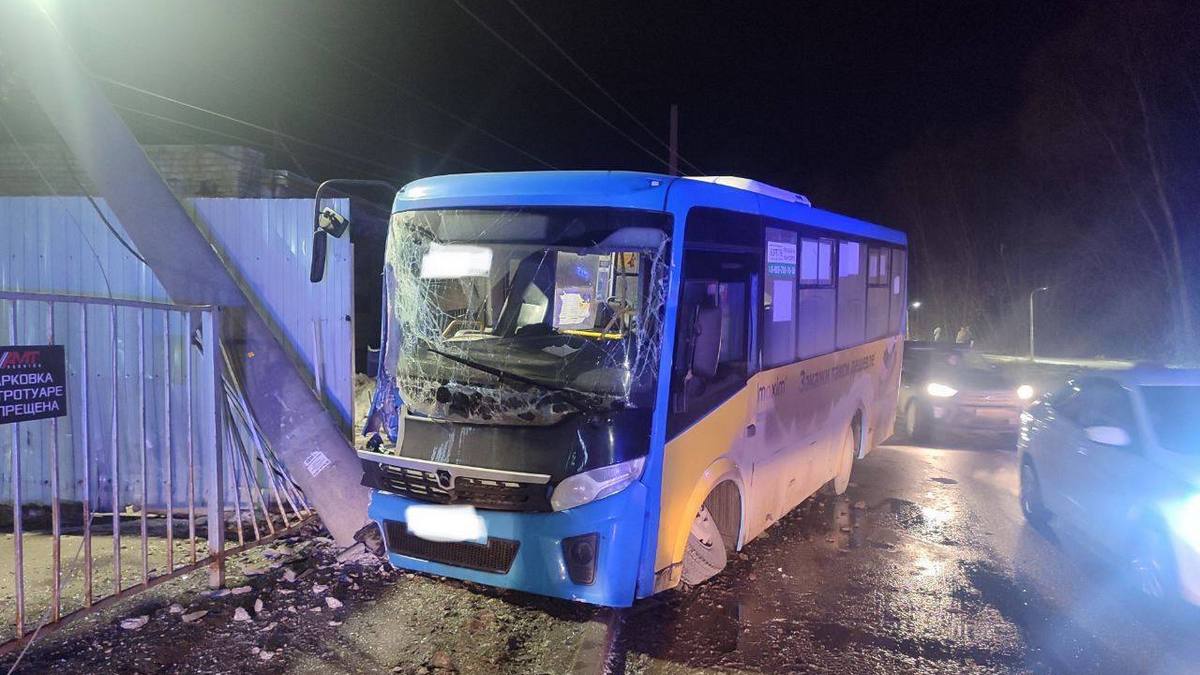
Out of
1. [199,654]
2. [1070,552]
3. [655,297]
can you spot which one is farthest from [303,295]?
[1070,552]

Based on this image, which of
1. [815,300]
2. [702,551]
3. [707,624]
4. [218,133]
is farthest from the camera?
[218,133]

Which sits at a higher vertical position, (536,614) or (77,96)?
(77,96)

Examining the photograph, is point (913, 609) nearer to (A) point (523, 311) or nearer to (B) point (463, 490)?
(B) point (463, 490)

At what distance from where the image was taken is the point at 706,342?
5230mm

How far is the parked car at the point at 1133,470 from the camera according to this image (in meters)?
5.31

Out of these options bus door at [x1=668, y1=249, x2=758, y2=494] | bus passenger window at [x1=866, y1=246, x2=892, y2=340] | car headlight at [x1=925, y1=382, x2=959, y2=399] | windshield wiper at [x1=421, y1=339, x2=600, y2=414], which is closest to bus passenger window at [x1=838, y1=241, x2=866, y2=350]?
bus passenger window at [x1=866, y1=246, x2=892, y2=340]

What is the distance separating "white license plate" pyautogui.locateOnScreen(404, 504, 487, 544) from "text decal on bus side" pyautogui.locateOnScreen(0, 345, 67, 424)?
213 centimetres

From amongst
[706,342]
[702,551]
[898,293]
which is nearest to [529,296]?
[706,342]

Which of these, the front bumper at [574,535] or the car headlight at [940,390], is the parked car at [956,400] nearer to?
the car headlight at [940,390]

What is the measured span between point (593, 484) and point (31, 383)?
322cm

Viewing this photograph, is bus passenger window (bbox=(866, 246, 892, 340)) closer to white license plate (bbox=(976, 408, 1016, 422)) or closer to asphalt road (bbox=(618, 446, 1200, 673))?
asphalt road (bbox=(618, 446, 1200, 673))

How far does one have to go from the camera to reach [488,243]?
5.34m

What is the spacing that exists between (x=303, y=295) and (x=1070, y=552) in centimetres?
748

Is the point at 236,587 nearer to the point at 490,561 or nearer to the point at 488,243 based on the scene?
the point at 490,561
